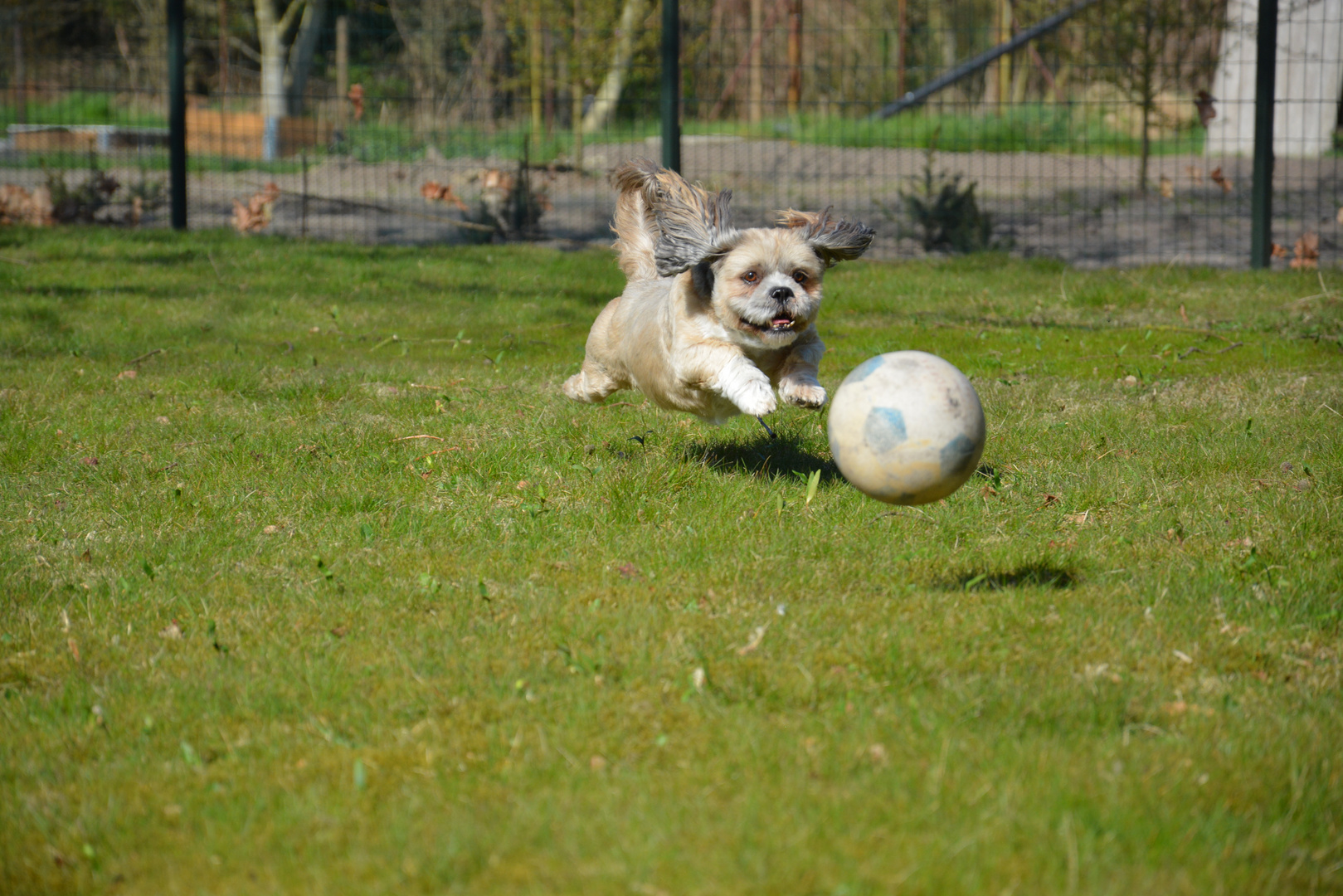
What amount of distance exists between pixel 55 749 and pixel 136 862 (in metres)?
0.62

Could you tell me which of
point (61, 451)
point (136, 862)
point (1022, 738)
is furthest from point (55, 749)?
point (61, 451)

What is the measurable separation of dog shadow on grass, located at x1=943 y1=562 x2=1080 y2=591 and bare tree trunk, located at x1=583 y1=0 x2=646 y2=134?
14015mm

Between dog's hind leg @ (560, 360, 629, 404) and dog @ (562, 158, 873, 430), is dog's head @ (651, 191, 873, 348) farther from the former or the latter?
dog's hind leg @ (560, 360, 629, 404)

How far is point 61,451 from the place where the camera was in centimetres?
556

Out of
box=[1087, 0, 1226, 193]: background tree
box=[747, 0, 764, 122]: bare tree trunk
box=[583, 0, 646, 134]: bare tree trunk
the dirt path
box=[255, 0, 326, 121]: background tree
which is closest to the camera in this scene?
the dirt path

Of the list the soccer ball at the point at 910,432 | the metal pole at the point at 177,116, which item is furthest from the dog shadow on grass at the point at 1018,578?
the metal pole at the point at 177,116

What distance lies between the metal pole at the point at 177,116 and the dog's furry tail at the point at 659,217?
7.98 m

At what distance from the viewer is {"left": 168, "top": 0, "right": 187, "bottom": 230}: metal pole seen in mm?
12469

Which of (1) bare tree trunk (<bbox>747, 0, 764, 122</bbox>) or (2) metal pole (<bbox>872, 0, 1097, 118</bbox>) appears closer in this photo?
(2) metal pole (<bbox>872, 0, 1097, 118</bbox>)

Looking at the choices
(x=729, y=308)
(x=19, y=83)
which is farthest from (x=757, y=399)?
(x=19, y=83)

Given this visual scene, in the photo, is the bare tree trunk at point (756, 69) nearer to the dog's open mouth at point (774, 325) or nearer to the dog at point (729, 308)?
the dog at point (729, 308)

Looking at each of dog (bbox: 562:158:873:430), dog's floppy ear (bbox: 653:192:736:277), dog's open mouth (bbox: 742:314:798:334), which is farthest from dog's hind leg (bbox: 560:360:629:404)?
dog's open mouth (bbox: 742:314:798:334)

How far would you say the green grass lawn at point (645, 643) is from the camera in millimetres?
2512

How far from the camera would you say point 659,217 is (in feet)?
16.8
